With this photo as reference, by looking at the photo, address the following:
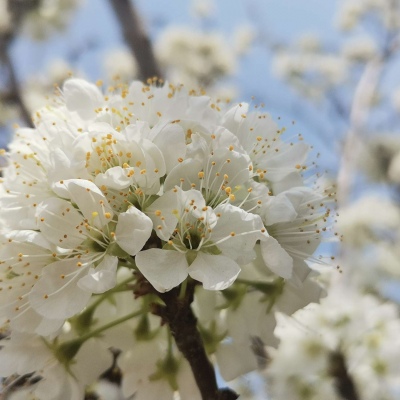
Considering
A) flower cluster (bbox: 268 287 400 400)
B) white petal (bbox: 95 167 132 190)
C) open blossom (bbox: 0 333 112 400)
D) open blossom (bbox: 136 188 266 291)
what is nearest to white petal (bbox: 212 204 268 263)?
open blossom (bbox: 136 188 266 291)

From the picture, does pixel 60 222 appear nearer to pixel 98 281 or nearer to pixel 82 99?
pixel 98 281

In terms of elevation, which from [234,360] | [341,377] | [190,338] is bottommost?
[341,377]

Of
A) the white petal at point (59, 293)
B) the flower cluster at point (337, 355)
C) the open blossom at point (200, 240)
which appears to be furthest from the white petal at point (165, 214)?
the flower cluster at point (337, 355)

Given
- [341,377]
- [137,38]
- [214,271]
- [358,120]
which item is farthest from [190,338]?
[358,120]

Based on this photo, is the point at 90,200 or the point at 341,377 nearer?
the point at 90,200

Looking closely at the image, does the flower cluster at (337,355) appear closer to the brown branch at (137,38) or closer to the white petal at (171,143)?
the white petal at (171,143)
